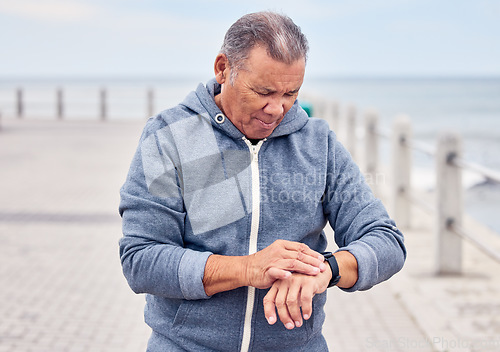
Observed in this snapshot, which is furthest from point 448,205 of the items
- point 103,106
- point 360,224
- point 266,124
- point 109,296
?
point 103,106

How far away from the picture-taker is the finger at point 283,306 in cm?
163

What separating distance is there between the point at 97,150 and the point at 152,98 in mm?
9942

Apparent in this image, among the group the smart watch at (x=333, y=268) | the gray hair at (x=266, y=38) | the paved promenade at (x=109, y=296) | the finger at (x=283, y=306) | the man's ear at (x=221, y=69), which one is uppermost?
the gray hair at (x=266, y=38)

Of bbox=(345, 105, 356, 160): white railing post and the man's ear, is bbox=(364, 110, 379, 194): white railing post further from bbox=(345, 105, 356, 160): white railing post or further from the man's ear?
the man's ear

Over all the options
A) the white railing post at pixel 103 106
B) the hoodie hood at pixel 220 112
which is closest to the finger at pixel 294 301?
the hoodie hood at pixel 220 112

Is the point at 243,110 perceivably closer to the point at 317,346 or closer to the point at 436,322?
the point at 317,346

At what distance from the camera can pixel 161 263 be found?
1678 millimetres

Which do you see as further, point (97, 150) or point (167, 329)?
point (97, 150)

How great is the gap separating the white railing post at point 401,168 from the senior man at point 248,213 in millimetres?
5260

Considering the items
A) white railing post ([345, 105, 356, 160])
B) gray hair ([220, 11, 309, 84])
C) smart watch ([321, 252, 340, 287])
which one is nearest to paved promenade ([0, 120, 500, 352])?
smart watch ([321, 252, 340, 287])

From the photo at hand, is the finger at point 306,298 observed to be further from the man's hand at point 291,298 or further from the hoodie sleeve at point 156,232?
the hoodie sleeve at point 156,232

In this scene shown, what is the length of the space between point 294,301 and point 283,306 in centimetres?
3

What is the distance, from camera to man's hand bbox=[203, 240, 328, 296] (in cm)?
162

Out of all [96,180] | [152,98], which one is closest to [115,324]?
[96,180]
